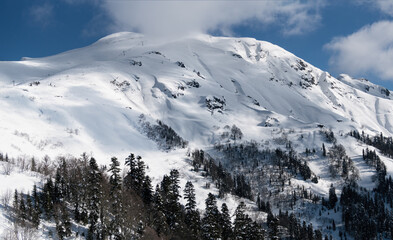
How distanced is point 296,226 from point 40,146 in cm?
13785

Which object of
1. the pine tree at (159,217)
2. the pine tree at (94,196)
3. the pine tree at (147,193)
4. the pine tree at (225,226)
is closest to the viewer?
the pine tree at (94,196)

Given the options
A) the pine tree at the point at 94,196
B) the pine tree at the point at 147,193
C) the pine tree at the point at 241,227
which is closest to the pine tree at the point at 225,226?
the pine tree at the point at 241,227

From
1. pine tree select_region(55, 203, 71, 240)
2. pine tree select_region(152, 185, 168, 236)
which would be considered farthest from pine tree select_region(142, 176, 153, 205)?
pine tree select_region(55, 203, 71, 240)

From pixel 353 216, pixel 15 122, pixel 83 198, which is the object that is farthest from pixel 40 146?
pixel 353 216

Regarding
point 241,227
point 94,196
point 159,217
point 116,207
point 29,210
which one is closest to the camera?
point 29,210

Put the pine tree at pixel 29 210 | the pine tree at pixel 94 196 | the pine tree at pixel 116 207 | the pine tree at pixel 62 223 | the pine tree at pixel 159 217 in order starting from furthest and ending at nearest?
the pine tree at pixel 159 217
the pine tree at pixel 94 196
the pine tree at pixel 116 207
the pine tree at pixel 62 223
the pine tree at pixel 29 210

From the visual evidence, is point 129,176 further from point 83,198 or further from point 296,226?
point 296,226

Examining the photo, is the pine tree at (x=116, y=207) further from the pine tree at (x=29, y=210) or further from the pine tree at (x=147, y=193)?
the pine tree at (x=29, y=210)

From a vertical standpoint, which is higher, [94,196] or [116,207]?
[94,196]

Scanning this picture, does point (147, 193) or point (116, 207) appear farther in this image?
point (147, 193)

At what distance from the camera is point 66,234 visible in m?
67.5

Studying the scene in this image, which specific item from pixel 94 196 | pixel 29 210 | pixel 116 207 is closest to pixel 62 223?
pixel 29 210

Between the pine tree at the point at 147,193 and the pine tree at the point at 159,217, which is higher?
the pine tree at the point at 147,193

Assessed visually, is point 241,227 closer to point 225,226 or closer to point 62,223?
point 225,226
